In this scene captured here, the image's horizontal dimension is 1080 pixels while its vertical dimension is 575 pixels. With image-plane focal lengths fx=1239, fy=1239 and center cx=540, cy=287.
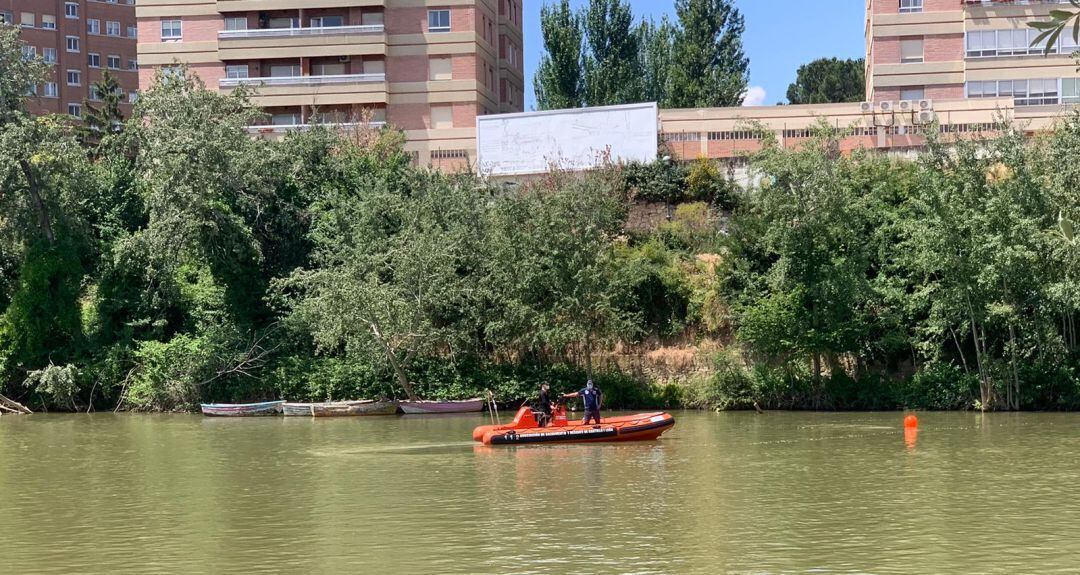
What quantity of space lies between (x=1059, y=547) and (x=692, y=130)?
4684 centimetres

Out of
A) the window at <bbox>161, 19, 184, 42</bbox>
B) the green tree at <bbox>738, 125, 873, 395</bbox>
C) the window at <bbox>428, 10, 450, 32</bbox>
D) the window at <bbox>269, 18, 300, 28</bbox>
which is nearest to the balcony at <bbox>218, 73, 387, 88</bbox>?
the window at <bbox>269, 18, 300, 28</bbox>

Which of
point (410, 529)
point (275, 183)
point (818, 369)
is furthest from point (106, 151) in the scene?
point (410, 529)

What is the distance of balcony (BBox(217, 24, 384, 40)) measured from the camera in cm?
7381

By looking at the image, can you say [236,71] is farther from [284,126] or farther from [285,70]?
[284,126]

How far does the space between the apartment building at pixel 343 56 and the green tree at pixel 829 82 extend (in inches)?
1581

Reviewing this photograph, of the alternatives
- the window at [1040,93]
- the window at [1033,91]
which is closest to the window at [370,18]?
the window at [1033,91]

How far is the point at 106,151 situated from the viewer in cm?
6334

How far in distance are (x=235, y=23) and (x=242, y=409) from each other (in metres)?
33.9

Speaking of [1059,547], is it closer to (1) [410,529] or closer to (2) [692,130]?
(1) [410,529]

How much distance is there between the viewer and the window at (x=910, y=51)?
2783 inches

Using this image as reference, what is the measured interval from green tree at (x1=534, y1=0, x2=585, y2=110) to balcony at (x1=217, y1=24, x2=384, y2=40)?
13.5 m

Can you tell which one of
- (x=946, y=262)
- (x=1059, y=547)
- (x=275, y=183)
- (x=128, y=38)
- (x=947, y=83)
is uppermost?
(x=128, y=38)

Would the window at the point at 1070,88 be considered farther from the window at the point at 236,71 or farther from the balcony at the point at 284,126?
the window at the point at 236,71

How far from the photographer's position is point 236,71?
75938 millimetres
